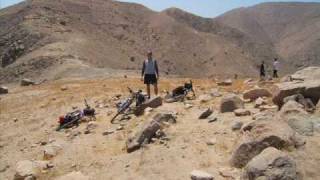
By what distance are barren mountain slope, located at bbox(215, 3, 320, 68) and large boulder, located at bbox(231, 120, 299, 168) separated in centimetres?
12332

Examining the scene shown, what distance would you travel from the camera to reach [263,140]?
11.1 metres

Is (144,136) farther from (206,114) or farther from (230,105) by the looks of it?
(230,105)

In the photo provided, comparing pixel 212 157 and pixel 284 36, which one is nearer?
pixel 212 157

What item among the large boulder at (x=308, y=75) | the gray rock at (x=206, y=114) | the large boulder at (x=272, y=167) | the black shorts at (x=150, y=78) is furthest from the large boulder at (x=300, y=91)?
the black shorts at (x=150, y=78)

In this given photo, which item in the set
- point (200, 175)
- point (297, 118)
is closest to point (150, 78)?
point (297, 118)

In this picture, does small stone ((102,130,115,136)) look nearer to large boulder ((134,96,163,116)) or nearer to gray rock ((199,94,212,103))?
large boulder ((134,96,163,116))

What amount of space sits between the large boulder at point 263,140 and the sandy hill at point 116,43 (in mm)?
31477

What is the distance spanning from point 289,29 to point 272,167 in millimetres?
175282

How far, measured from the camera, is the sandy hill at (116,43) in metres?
58.7

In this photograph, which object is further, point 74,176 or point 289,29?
point 289,29

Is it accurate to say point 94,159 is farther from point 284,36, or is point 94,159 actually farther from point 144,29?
point 284,36

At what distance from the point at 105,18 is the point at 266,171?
285ft

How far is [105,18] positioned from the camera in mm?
95250

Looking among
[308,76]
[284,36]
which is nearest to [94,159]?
[308,76]
